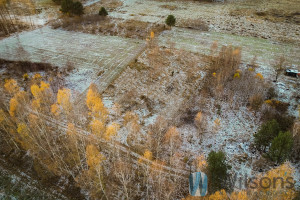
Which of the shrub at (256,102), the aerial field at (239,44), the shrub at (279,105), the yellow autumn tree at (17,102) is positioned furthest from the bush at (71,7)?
the shrub at (279,105)

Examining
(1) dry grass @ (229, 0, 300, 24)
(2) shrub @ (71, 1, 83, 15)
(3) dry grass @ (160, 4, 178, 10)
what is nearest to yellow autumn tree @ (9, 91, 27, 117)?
(2) shrub @ (71, 1, 83, 15)

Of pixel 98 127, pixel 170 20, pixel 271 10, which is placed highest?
pixel 170 20

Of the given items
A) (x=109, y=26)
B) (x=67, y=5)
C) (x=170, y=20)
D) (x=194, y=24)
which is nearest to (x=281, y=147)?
(x=170, y=20)

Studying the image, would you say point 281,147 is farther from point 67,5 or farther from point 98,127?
point 67,5

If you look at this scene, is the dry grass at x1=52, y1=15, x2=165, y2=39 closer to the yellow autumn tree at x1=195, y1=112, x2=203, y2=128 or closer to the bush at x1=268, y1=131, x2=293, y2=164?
the yellow autumn tree at x1=195, y1=112, x2=203, y2=128

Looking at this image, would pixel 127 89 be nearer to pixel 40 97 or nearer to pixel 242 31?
pixel 40 97
